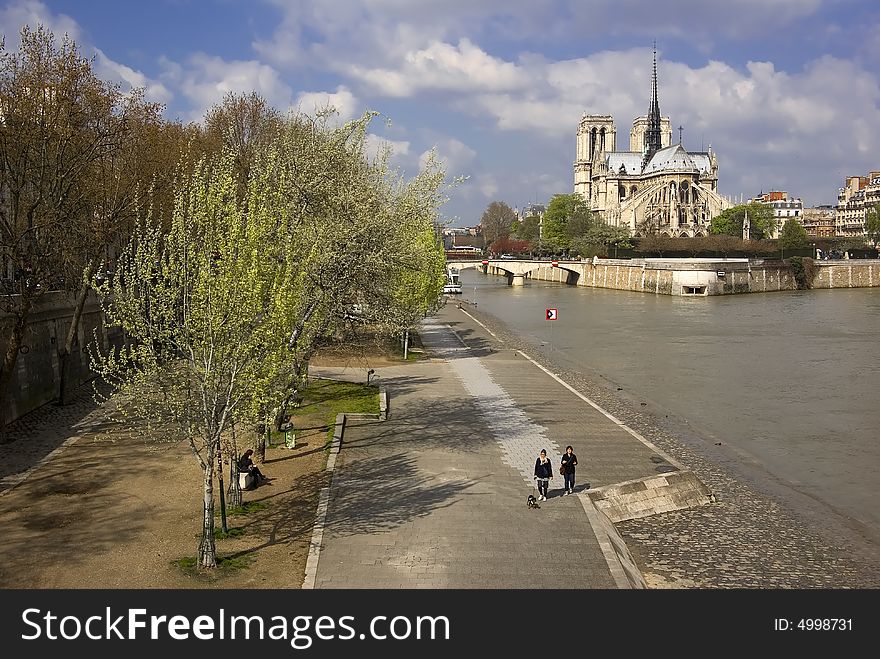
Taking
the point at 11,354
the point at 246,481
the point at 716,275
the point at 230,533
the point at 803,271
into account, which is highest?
the point at 803,271

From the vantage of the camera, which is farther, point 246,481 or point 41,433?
point 41,433

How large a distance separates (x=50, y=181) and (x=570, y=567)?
1851cm

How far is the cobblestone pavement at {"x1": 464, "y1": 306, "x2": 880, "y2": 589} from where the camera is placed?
50.0 ft

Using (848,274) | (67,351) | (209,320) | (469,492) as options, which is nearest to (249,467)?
(469,492)

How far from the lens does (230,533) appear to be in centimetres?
1560

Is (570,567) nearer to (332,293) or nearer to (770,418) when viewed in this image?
(332,293)

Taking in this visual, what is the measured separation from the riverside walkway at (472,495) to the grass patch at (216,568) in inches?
48.8

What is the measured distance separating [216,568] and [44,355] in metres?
17.6

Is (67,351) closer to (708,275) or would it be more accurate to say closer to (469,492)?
(469,492)

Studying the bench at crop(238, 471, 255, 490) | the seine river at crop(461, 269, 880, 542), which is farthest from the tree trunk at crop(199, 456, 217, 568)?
the seine river at crop(461, 269, 880, 542)

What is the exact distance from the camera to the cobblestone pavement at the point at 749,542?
15.2m

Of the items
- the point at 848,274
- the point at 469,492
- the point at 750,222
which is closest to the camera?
the point at 469,492

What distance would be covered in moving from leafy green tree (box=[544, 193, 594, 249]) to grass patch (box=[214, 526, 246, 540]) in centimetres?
12289
